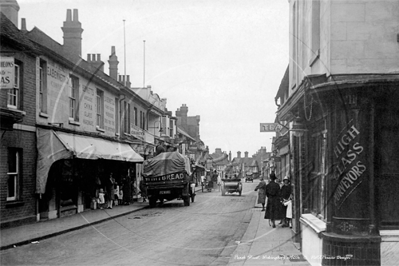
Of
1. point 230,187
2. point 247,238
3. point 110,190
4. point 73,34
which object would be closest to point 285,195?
point 247,238

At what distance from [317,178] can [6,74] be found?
7.56 m

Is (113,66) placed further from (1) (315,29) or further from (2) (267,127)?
(1) (315,29)

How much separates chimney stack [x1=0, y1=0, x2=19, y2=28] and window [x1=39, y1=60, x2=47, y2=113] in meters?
1.72

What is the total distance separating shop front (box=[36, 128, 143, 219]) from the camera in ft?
54.4

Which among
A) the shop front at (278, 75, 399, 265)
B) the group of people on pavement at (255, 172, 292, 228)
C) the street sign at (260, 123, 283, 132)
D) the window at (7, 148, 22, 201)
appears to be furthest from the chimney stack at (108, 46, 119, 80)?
the shop front at (278, 75, 399, 265)

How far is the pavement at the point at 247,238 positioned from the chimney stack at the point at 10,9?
7.07m

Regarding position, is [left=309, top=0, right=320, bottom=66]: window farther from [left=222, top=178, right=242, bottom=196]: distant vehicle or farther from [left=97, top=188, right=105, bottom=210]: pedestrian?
[left=222, top=178, right=242, bottom=196]: distant vehicle

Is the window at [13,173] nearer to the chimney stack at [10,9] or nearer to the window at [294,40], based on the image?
the chimney stack at [10,9]

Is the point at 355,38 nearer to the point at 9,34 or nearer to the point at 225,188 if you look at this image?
the point at 9,34

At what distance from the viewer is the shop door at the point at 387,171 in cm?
742

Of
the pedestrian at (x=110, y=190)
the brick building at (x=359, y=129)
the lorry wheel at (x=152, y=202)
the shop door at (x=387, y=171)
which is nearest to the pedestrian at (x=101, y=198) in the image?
the pedestrian at (x=110, y=190)

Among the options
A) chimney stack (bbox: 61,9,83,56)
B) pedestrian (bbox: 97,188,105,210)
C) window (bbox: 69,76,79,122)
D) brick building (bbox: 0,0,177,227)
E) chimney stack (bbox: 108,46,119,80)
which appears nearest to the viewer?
brick building (bbox: 0,0,177,227)

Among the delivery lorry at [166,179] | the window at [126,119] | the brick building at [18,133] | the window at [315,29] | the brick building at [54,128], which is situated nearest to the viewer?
the window at [315,29]

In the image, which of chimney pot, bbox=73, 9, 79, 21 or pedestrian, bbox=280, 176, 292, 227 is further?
chimney pot, bbox=73, 9, 79, 21
